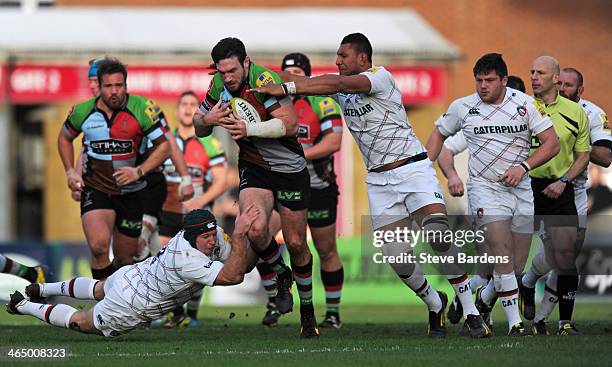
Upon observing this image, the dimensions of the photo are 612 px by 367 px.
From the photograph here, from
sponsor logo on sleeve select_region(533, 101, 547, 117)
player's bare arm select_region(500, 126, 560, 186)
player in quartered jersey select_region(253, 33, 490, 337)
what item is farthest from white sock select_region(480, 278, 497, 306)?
sponsor logo on sleeve select_region(533, 101, 547, 117)

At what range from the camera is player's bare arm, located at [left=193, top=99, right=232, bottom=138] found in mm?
10789

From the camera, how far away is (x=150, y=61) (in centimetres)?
2634

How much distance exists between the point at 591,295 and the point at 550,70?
8.19 meters

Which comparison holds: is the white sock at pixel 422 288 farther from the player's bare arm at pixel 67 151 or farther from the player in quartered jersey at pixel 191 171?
the player in quartered jersey at pixel 191 171

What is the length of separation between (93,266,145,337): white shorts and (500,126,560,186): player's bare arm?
3.42m

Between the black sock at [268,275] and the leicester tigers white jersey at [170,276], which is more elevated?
the leicester tigers white jersey at [170,276]

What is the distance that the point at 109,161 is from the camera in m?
12.7

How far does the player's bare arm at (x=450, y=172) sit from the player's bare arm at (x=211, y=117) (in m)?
2.32

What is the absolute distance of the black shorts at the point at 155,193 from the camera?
1359cm

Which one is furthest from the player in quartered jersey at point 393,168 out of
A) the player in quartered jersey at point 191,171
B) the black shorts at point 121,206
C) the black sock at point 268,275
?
the player in quartered jersey at point 191,171

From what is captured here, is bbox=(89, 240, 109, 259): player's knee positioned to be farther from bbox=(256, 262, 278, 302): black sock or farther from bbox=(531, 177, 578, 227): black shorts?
bbox=(531, 177, 578, 227): black shorts

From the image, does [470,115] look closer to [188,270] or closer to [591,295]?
[188,270]

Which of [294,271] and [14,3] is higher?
[14,3]

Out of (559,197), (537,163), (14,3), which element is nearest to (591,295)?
(559,197)
